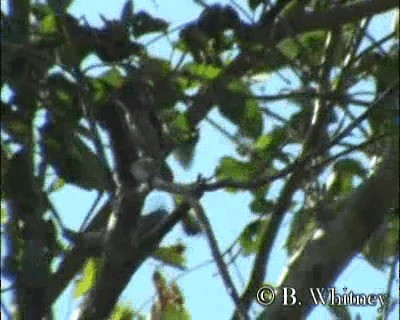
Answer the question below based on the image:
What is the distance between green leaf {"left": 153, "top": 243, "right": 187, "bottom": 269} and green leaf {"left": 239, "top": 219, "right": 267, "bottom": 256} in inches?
4.8

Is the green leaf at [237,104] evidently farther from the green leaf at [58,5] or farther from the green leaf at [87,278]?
the green leaf at [87,278]

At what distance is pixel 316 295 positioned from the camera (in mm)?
1479

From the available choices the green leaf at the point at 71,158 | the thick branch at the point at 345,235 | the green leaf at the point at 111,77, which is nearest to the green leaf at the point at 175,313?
the thick branch at the point at 345,235

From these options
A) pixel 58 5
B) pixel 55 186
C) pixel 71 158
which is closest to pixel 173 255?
pixel 55 186

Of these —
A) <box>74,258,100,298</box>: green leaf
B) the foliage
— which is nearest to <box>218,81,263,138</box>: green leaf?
the foliage

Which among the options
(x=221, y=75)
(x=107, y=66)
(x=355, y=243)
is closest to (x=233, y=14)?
(x=221, y=75)

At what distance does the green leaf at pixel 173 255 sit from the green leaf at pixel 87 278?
11 centimetres

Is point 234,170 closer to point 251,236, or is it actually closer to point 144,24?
point 251,236

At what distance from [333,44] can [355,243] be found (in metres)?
0.50

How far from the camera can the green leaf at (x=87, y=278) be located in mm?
1724

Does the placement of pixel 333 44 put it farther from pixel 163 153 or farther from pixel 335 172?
pixel 163 153

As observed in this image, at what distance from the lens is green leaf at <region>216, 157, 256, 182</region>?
1.62 meters

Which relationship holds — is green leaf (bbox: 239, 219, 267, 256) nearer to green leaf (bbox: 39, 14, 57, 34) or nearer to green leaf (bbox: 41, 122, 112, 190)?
green leaf (bbox: 41, 122, 112, 190)

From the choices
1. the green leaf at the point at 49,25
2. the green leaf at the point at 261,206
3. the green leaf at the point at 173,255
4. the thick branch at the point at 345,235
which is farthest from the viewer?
the green leaf at the point at 261,206
